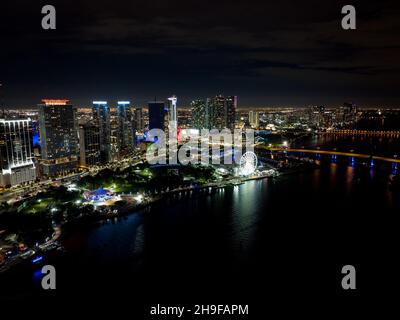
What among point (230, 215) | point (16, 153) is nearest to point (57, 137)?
point (16, 153)

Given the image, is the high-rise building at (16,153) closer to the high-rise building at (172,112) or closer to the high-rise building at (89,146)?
the high-rise building at (89,146)

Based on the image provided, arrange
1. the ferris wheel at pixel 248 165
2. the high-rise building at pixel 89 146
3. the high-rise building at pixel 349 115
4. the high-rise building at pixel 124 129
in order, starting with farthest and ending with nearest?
the high-rise building at pixel 349 115
the high-rise building at pixel 124 129
the high-rise building at pixel 89 146
the ferris wheel at pixel 248 165

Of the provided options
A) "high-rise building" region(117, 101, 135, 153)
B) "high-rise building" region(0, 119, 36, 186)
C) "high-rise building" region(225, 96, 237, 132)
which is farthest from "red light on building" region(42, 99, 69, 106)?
"high-rise building" region(225, 96, 237, 132)

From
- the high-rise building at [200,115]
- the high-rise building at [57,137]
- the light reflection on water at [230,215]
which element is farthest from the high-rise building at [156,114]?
the light reflection on water at [230,215]

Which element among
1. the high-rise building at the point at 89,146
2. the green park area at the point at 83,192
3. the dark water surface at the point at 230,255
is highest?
the high-rise building at the point at 89,146
